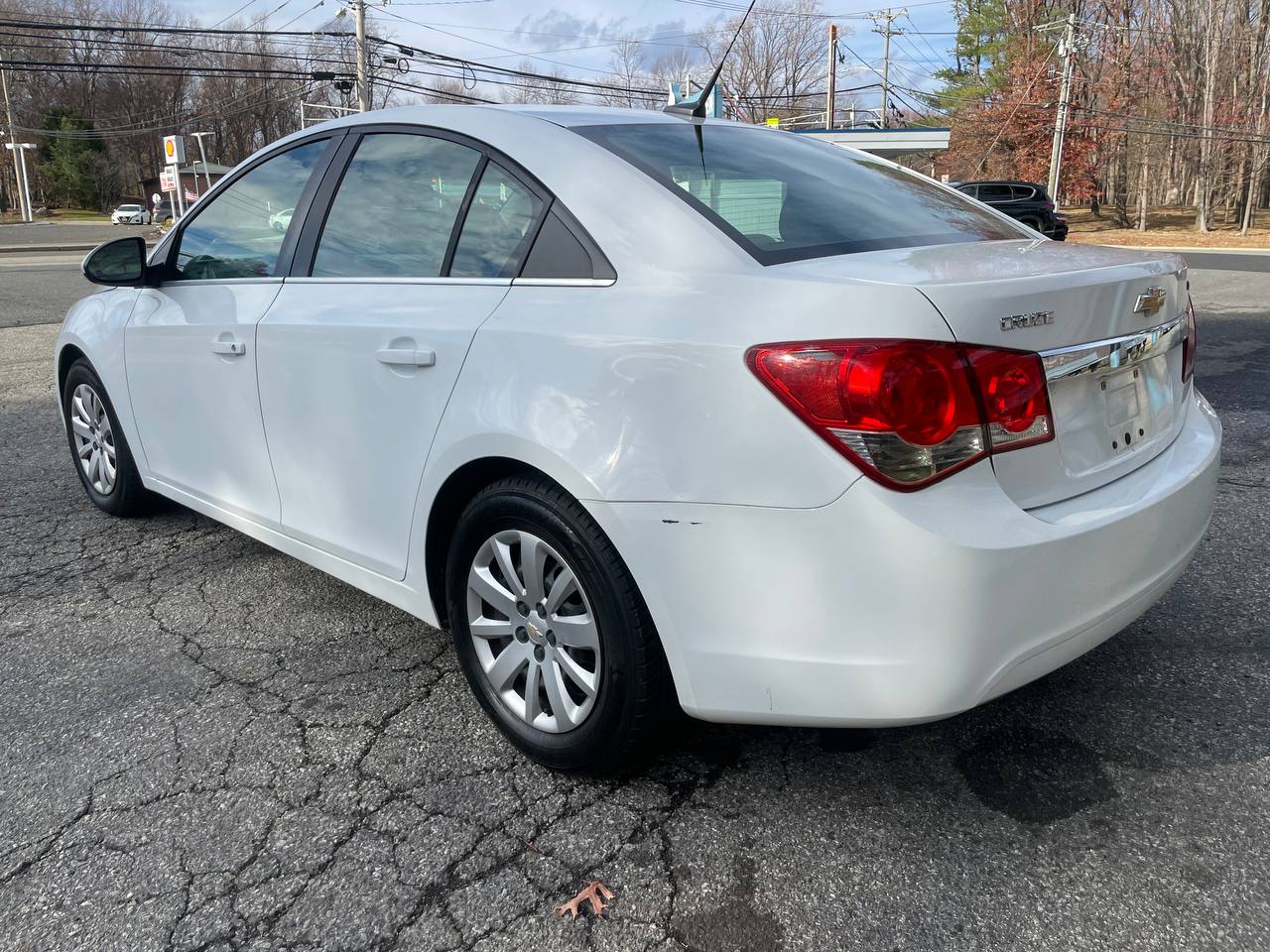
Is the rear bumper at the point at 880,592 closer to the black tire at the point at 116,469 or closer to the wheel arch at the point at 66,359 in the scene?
the black tire at the point at 116,469

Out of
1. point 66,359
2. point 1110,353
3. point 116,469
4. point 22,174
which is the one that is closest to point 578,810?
point 1110,353

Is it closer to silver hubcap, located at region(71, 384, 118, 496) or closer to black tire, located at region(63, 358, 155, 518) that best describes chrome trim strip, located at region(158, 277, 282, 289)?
black tire, located at region(63, 358, 155, 518)

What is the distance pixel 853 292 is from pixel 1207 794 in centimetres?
149

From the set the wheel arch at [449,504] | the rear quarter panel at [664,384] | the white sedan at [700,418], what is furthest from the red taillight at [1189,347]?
the wheel arch at [449,504]

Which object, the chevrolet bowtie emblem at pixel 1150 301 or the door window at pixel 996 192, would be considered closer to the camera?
the chevrolet bowtie emblem at pixel 1150 301

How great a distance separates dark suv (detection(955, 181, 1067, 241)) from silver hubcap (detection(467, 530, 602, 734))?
22.2 metres

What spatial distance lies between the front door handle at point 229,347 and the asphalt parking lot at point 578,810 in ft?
3.08

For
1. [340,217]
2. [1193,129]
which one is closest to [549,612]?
[340,217]

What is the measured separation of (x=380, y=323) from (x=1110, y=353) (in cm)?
180

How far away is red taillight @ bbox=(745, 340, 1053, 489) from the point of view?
70.3 inches

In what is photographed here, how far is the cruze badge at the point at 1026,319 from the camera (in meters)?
1.86

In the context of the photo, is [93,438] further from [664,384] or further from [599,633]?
[664,384]

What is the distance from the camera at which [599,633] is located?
2.18 metres

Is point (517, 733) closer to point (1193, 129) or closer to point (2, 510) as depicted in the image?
point (2, 510)
